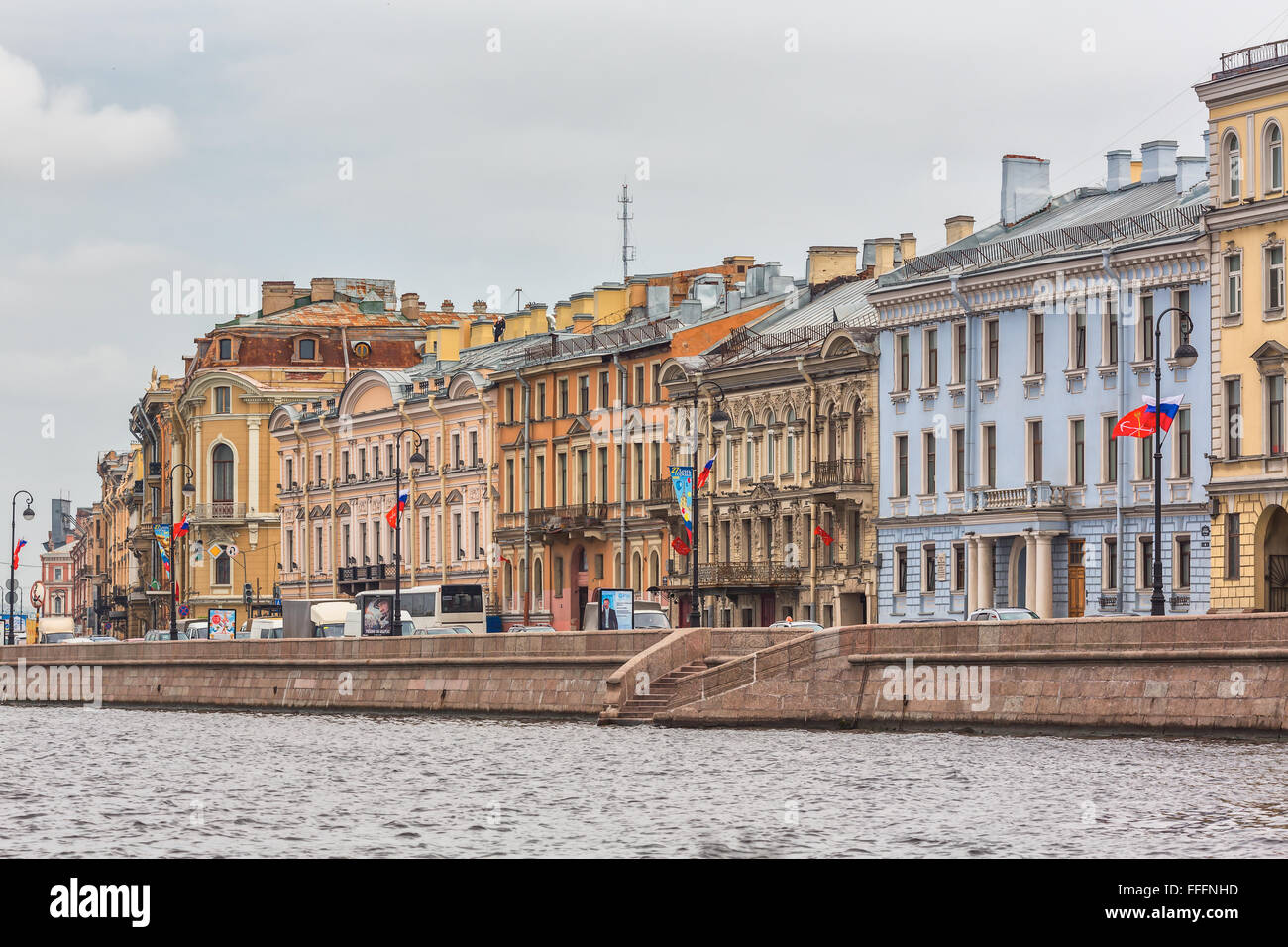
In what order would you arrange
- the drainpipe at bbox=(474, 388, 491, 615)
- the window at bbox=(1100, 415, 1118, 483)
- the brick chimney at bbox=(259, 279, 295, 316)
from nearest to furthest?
the window at bbox=(1100, 415, 1118, 483)
the drainpipe at bbox=(474, 388, 491, 615)
the brick chimney at bbox=(259, 279, 295, 316)

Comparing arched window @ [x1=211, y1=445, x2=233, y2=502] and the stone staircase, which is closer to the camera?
the stone staircase

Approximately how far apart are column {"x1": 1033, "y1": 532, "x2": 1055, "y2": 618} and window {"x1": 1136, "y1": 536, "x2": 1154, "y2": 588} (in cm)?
284

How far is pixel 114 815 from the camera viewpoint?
30.8 meters

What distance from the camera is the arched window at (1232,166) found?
57562 mm

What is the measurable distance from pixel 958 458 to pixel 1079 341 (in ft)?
18.8

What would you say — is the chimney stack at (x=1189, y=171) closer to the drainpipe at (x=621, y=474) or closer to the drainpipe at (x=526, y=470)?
the drainpipe at (x=621, y=474)

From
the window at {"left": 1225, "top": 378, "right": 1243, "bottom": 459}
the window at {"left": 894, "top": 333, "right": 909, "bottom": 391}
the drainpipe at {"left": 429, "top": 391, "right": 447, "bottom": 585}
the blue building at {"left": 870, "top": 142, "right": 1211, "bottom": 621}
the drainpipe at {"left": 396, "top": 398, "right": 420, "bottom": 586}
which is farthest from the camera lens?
the drainpipe at {"left": 396, "top": 398, "right": 420, "bottom": 586}

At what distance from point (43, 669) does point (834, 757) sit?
40.8 m

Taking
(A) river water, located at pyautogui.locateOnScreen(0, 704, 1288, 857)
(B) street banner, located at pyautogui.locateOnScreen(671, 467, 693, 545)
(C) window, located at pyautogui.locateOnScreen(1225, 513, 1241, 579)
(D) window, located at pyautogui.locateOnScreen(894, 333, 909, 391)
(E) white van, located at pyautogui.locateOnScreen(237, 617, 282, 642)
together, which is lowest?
(A) river water, located at pyautogui.locateOnScreen(0, 704, 1288, 857)

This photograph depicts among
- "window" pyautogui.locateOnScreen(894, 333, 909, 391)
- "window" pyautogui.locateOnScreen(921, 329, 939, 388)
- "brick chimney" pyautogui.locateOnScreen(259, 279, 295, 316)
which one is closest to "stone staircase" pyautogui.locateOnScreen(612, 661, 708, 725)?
"window" pyautogui.locateOnScreen(921, 329, 939, 388)

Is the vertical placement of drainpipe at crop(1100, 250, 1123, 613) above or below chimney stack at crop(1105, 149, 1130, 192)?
below

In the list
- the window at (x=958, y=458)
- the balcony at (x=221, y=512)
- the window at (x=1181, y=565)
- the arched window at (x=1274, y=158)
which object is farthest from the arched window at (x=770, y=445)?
the balcony at (x=221, y=512)

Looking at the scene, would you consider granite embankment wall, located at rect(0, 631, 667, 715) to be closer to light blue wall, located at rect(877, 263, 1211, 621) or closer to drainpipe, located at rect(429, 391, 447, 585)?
light blue wall, located at rect(877, 263, 1211, 621)

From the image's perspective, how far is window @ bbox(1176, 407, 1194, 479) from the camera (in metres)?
59.8
